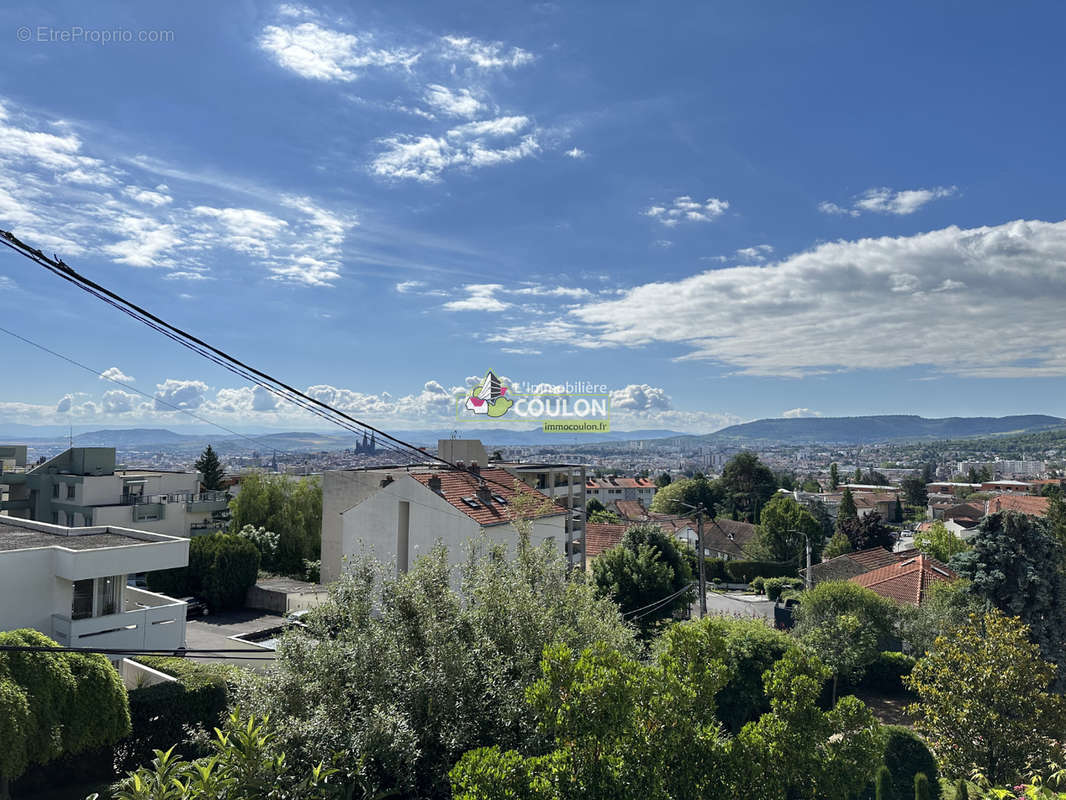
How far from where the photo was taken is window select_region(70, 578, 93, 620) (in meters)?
18.6

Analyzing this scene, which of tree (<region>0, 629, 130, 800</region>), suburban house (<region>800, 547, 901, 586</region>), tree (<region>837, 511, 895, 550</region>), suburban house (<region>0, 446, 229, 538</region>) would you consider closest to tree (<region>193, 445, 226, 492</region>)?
suburban house (<region>0, 446, 229, 538</region>)

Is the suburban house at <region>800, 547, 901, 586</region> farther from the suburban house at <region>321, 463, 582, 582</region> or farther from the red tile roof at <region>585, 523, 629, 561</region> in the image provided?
the suburban house at <region>321, 463, 582, 582</region>

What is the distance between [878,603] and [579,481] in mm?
22088

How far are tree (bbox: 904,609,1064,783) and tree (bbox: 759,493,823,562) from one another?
49777 millimetres

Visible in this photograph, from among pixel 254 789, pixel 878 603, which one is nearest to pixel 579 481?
pixel 878 603

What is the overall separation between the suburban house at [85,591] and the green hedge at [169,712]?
3.17 metres

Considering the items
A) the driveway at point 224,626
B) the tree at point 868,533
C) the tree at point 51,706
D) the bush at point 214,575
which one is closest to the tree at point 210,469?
the bush at point 214,575

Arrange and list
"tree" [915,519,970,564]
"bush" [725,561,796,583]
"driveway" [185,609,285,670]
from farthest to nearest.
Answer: "bush" [725,561,796,583], "tree" [915,519,970,564], "driveway" [185,609,285,670]

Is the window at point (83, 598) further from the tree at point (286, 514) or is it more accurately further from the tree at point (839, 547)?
the tree at point (839, 547)

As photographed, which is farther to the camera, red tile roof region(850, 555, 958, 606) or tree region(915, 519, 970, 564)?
tree region(915, 519, 970, 564)

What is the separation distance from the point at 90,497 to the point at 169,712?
114ft

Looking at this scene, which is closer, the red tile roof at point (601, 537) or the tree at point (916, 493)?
the red tile roof at point (601, 537)

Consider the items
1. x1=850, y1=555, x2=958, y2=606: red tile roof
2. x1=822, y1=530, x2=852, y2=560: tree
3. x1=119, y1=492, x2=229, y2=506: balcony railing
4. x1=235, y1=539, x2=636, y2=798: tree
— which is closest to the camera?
x1=235, y1=539, x2=636, y2=798: tree

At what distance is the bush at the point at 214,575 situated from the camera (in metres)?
33.0
